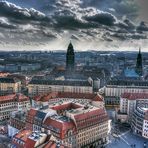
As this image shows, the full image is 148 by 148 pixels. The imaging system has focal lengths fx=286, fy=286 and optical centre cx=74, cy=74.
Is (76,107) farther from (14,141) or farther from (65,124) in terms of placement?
(14,141)

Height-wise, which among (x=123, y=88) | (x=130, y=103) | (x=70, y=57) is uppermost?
(x=70, y=57)

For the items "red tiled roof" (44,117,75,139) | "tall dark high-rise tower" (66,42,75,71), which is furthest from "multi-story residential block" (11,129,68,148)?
"tall dark high-rise tower" (66,42,75,71)

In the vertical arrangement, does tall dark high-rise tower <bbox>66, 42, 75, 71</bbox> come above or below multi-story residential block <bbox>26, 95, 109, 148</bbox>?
above

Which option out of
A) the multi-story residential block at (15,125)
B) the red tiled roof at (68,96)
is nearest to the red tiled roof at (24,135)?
the multi-story residential block at (15,125)

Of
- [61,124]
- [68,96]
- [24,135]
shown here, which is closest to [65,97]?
[68,96]

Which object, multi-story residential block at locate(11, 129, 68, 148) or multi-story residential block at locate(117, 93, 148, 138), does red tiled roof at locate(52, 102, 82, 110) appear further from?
multi-story residential block at locate(11, 129, 68, 148)

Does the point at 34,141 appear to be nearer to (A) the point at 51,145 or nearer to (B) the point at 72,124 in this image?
(A) the point at 51,145

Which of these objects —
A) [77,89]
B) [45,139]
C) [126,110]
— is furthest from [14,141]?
[77,89]
